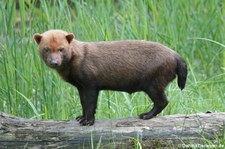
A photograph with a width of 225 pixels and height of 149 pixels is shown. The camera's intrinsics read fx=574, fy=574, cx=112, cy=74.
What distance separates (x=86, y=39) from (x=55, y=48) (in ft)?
6.45

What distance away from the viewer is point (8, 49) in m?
6.43

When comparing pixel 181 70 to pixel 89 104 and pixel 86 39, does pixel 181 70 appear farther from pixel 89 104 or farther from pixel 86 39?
pixel 86 39

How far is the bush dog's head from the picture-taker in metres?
5.08

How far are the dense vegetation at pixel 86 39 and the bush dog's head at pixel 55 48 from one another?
3.52 feet

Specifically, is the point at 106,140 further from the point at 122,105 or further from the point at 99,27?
the point at 99,27

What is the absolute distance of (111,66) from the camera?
537 cm

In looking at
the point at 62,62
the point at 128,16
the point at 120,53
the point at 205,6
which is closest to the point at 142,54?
the point at 120,53

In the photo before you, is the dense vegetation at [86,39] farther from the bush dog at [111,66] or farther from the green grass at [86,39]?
the bush dog at [111,66]

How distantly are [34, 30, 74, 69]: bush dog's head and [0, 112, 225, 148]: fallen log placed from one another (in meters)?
0.56

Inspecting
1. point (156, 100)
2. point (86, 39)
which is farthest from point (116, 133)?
point (86, 39)

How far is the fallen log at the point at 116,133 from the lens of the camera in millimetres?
4758

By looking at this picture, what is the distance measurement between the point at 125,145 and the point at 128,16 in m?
3.34

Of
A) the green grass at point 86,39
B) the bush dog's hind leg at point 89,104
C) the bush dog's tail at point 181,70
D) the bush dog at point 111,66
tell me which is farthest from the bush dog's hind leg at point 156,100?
the green grass at point 86,39

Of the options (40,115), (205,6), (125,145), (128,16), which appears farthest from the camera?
(205,6)
